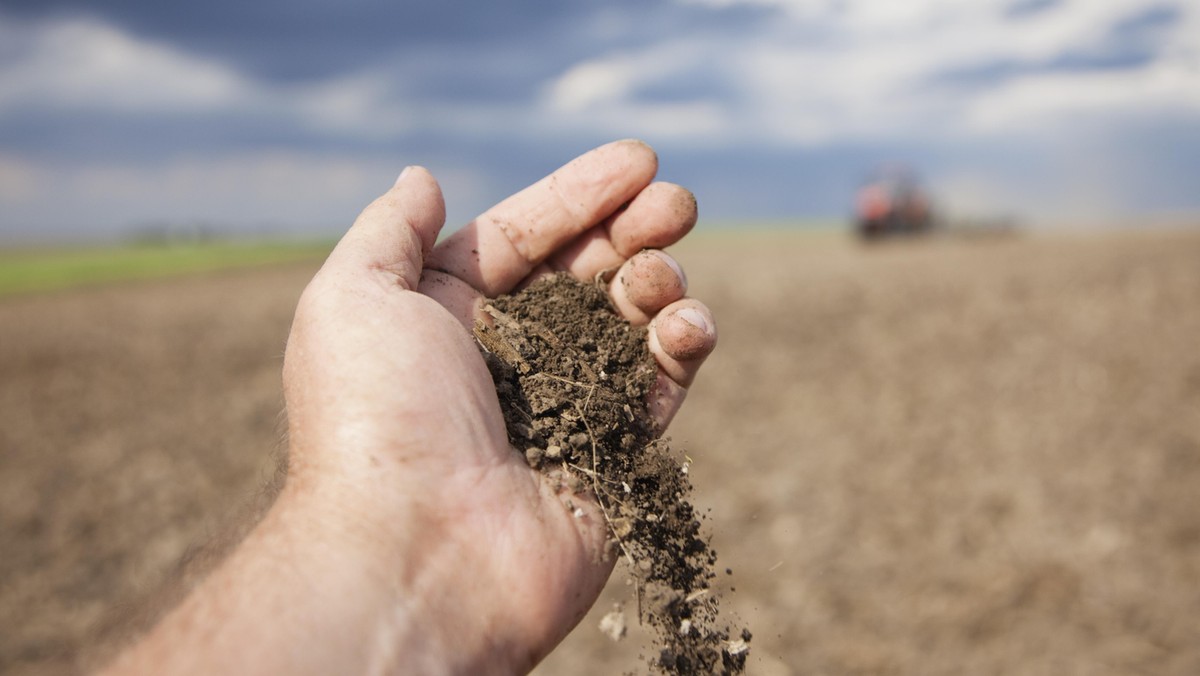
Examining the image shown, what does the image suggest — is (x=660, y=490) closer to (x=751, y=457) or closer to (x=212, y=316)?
(x=751, y=457)

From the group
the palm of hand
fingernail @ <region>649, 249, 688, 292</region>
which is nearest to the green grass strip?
the palm of hand

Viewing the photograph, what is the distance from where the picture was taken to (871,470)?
713 cm

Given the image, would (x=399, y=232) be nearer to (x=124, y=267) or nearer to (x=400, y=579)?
(x=400, y=579)

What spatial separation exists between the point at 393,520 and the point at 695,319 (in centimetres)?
118

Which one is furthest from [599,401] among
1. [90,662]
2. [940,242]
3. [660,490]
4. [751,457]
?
[940,242]

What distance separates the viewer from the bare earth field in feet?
17.3

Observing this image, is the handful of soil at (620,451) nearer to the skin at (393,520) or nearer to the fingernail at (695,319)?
the skin at (393,520)

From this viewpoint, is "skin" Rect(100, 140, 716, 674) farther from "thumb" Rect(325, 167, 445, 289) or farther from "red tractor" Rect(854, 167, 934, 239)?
"red tractor" Rect(854, 167, 934, 239)

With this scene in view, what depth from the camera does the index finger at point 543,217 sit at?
283 cm

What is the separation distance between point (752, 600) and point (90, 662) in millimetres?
4609

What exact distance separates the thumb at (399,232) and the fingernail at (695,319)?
3.00 ft

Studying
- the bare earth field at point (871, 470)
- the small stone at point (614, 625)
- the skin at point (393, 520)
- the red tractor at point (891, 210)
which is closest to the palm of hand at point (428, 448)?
the skin at point (393, 520)

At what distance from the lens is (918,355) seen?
947 centimetres

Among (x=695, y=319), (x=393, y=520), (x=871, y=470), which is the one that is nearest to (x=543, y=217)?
(x=695, y=319)
